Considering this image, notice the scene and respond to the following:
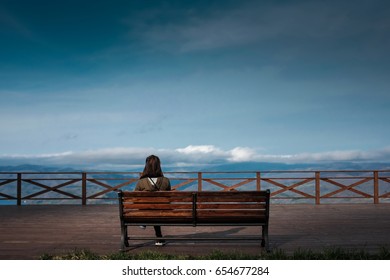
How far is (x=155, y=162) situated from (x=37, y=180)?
8.70 metres

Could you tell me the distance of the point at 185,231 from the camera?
8008mm

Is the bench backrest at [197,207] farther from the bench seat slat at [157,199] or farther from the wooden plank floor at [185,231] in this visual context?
the wooden plank floor at [185,231]

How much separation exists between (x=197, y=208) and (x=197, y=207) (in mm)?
14

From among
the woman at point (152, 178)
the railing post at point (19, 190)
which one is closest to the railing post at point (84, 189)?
the railing post at point (19, 190)

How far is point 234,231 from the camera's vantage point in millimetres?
7934

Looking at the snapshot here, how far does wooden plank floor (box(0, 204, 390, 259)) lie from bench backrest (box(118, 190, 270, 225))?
1.36ft

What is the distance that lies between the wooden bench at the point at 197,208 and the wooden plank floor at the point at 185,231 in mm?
394

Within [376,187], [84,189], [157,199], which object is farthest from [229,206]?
[376,187]

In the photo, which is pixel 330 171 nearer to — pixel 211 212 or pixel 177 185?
pixel 177 185

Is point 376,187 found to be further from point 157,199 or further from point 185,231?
point 157,199

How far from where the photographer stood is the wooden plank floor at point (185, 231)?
6.16m

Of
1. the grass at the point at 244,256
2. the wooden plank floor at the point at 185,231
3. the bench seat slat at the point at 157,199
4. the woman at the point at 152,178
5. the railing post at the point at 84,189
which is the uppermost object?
the woman at the point at 152,178

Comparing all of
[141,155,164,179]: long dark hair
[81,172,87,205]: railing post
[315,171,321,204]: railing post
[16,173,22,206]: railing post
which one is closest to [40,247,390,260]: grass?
[141,155,164,179]: long dark hair
